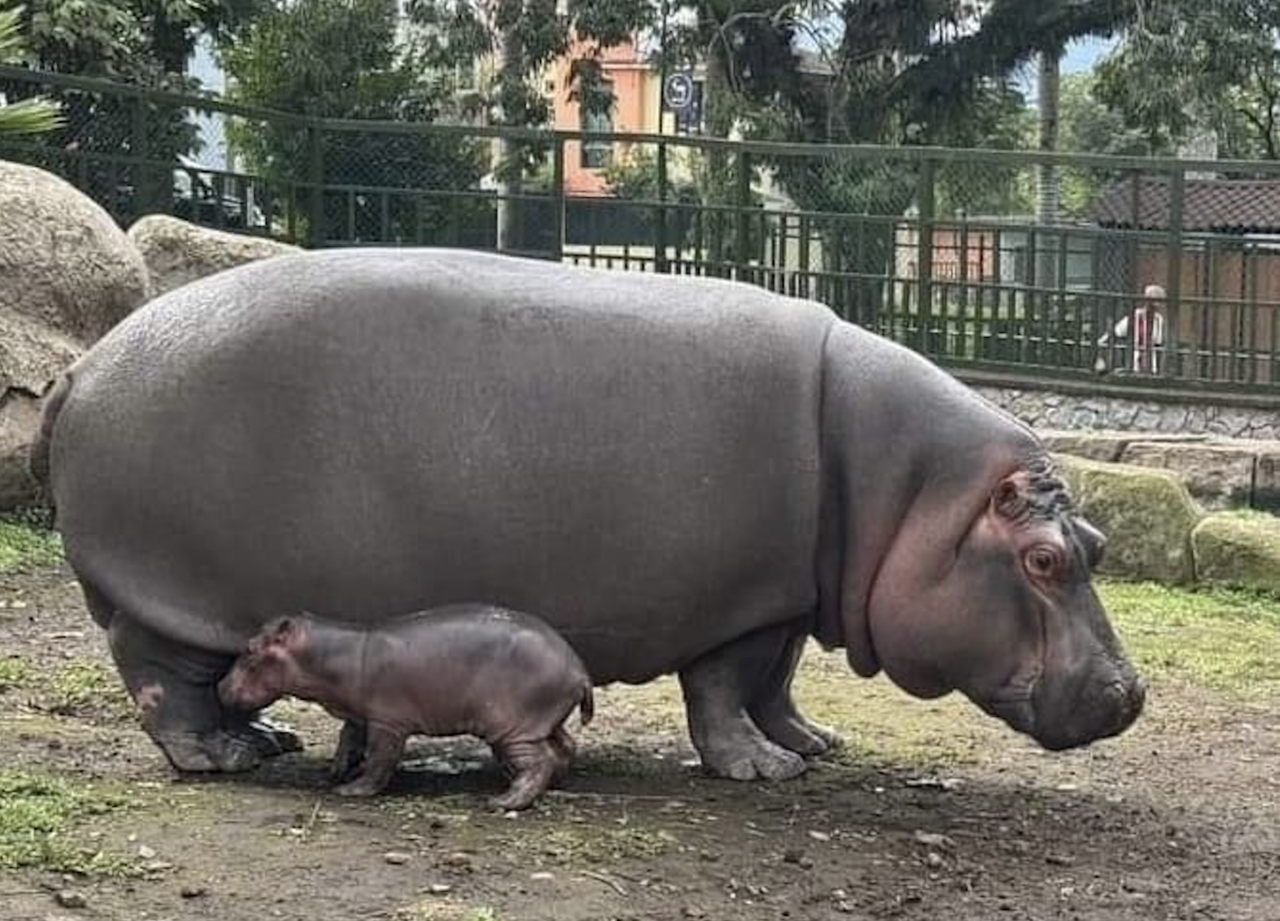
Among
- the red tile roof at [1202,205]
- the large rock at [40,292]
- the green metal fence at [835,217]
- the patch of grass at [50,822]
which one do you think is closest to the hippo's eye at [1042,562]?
the patch of grass at [50,822]

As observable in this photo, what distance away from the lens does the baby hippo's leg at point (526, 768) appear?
5.00 meters

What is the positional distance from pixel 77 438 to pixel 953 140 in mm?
25590

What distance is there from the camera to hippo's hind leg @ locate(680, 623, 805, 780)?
5.49 metres

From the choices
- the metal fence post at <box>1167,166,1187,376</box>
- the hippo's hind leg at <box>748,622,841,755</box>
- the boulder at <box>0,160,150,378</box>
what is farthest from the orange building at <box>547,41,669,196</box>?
the hippo's hind leg at <box>748,622,841,755</box>

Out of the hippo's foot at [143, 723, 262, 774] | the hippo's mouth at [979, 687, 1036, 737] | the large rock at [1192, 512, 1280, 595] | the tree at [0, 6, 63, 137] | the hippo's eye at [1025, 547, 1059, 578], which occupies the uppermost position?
the tree at [0, 6, 63, 137]

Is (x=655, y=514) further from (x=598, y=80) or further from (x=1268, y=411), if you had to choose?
(x=598, y=80)

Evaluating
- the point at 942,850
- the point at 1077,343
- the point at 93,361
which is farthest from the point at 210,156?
the point at 942,850

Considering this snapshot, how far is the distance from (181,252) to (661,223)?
619 cm

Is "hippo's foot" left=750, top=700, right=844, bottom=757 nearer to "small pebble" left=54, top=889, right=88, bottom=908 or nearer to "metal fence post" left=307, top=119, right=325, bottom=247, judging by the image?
"small pebble" left=54, top=889, right=88, bottom=908

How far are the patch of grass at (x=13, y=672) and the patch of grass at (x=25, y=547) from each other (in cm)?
180

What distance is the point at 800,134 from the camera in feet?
95.1

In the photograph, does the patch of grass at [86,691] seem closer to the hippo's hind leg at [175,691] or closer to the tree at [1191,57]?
the hippo's hind leg at [175,691]

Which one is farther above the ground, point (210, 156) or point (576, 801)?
point (210, 156)

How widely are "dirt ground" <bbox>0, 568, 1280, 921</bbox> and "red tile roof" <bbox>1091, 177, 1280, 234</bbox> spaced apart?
873 centimetres
